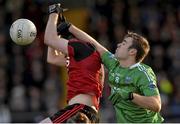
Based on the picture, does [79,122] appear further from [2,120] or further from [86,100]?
[2,120]

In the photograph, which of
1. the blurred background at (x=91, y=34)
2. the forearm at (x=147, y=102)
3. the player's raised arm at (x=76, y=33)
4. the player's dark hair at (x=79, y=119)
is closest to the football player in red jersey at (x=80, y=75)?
the player's raised arm at (x=76, y=33)

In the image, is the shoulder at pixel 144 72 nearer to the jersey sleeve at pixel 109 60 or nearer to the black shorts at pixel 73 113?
the jersey sleeve at pixel 109 60

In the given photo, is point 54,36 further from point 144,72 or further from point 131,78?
point 144,72

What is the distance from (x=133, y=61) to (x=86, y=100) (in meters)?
0.74

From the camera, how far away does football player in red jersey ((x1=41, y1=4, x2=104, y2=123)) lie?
8.95 metres

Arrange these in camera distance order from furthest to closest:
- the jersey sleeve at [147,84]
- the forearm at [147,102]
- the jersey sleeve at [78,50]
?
the jersey sleeve at [78,50] < the jersey sleeve at [147,84] < the forearm at [147,102]

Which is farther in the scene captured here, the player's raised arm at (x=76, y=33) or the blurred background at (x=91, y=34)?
the blurred background at (x=91, y=34)

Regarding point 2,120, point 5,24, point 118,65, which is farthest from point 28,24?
point 5,24

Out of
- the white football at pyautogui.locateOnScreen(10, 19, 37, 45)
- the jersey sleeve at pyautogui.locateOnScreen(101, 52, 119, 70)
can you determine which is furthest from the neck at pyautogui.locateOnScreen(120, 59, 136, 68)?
the white football at pyautogui.locateOnScreen(10, 19, 37, 45)

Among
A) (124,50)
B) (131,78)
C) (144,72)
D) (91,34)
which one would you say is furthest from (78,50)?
(91,34)

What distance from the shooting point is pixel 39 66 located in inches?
606

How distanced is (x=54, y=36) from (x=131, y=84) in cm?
110

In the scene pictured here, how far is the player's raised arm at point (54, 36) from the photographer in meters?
9.16

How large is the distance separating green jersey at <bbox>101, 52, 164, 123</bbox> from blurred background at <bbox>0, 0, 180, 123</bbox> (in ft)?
16.9
